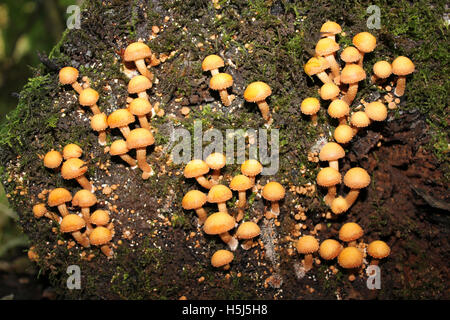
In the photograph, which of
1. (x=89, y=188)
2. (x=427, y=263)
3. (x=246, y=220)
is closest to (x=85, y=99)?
(x=89, y=188)

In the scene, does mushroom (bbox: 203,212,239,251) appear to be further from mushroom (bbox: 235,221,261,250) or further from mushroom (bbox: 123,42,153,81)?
mushroom (bbox: 123,42,153,81)

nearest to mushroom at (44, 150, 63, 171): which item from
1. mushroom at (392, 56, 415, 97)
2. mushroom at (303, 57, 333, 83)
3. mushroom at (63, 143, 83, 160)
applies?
mushroom at (63, 143, 83, 160)

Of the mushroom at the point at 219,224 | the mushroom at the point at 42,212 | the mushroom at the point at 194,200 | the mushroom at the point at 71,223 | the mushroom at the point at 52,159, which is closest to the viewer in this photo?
the mushroom at the point at 219,224

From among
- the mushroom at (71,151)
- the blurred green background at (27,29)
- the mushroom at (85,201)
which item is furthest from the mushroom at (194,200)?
the blurred green background at (27,29)

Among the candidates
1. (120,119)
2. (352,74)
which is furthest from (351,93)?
(120,119)

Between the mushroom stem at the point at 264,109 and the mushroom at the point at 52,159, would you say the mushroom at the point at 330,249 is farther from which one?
the mushroom at the point at 52,159

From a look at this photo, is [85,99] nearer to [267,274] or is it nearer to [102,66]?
[102,66]
